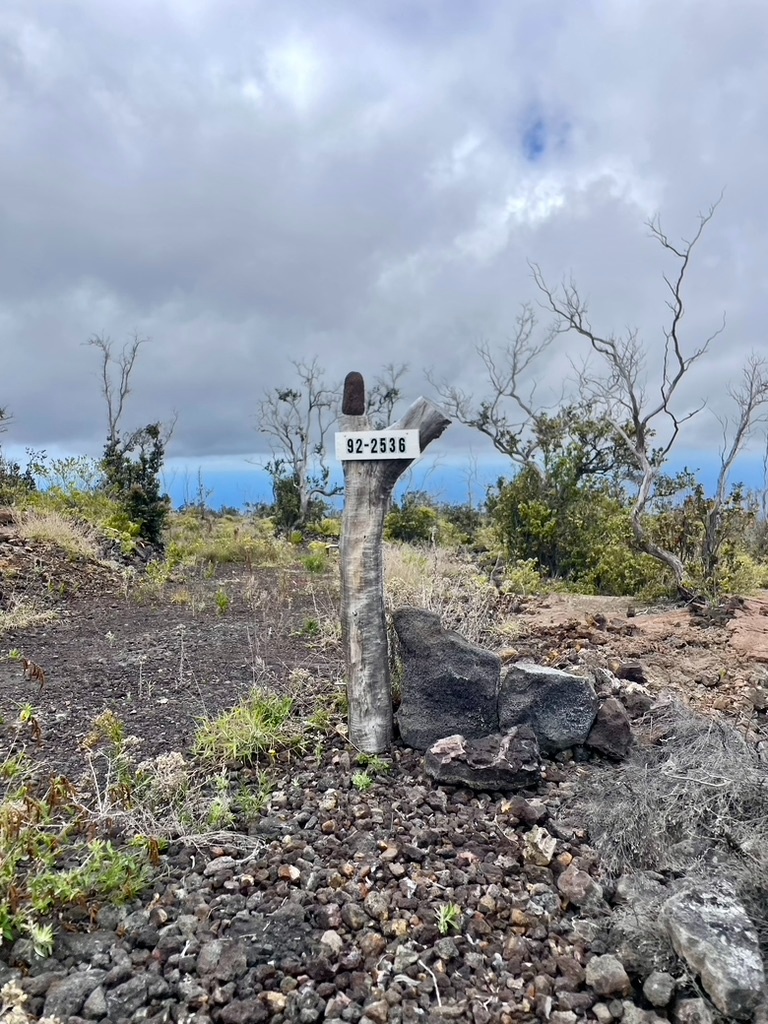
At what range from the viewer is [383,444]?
3361 millimetres

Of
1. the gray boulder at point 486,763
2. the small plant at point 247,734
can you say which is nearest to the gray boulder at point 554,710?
the gray boulder at point 486,763

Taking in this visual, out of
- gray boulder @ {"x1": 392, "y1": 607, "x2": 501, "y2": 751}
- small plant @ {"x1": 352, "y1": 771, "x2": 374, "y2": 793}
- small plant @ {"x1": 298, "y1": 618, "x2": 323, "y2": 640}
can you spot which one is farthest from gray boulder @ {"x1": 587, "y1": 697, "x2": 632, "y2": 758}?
small plant @ {"x1": 298, "y1": 618, "x2": 323, "y2": 640}

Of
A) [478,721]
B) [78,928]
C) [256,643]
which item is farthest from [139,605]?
[78,928]

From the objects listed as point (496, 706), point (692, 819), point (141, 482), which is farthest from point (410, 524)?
point (692, 819)

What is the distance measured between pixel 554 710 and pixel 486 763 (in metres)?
0.55

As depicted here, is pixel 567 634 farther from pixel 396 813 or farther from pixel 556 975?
pixel 556 975

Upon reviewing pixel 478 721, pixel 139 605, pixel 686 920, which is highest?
pixel 139 605

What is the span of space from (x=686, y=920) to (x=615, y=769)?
1263 mm

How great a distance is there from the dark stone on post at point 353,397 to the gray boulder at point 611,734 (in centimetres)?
194

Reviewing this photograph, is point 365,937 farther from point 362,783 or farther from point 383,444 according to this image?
point 383,444

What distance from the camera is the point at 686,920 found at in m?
2.04

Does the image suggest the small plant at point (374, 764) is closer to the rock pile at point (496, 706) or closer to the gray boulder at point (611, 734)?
the rock pile at point (496, 706)

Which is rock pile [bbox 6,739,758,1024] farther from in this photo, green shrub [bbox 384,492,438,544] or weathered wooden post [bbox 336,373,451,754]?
green shrub [bbox 384,492,438,544]

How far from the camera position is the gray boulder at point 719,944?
1863 mm
